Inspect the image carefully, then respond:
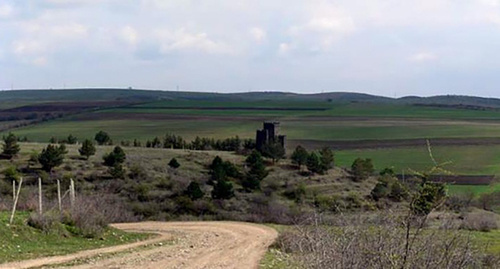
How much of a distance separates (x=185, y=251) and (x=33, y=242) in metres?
4.60

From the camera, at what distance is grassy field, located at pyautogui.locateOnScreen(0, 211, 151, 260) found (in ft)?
66.9

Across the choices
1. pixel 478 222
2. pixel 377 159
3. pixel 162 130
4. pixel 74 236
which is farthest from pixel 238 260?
pixel 162 130

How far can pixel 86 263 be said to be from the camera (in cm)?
1997

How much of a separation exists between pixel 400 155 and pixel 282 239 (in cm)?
4723

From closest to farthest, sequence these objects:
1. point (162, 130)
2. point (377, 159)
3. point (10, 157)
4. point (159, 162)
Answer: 1. point (10, 157)
2. point (159, 162)
3. point (377, 159)
4. point (162, 130)

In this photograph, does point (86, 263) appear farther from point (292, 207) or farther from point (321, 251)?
point (292, 207)

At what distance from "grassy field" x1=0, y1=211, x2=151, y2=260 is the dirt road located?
0.57 metres

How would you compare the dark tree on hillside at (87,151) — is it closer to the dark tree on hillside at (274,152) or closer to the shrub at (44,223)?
the dark tree on hillside at (274,152)

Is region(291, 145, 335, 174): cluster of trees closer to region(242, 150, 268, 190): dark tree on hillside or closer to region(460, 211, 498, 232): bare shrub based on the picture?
region(242, 150, 268, 190): dark tree on hillside

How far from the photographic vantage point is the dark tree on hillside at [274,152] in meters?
63.4


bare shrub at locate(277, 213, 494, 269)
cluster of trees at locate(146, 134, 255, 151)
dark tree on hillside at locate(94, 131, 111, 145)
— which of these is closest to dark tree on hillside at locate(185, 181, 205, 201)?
cluster of trees at locate(146, 134, 255, 151)

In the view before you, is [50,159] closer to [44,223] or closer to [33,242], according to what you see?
[44,223]

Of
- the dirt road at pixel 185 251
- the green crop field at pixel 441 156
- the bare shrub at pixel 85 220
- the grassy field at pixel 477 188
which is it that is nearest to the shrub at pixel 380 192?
the grassy field at pixel 477 188

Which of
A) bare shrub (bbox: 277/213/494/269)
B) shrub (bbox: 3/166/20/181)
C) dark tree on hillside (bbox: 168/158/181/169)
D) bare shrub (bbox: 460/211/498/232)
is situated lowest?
bare shrub (bbox: 460/211/498/232)
